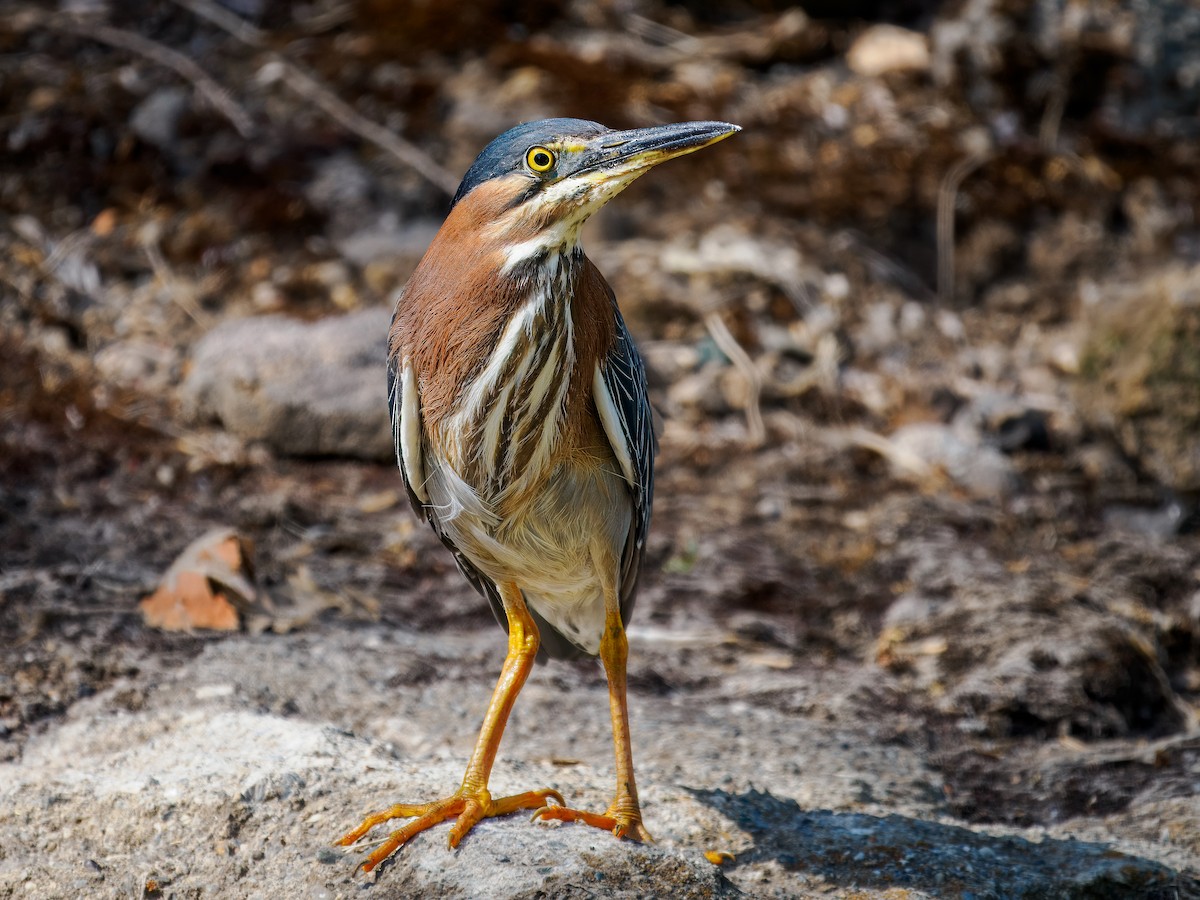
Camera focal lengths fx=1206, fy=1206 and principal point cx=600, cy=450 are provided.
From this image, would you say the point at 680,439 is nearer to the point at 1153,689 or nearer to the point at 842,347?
the point at 842,347

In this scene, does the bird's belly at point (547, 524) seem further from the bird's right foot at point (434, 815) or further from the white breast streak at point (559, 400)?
the bird's right foot at point (434, 815)

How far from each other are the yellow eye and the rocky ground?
178 cm

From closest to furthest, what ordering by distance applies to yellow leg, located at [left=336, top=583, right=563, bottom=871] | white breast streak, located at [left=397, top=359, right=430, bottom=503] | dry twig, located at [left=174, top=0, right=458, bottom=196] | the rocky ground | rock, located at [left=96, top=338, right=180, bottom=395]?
yellow leg, located at [left=336, top=583, right=563, bottom=871] < white breast streak, located at [left=397, top=359, right=430, bottom=503] < the rocky ground < rock, located at [left=96, top=338, right=180, bottom=395] < dry twig, located at [left=174, top=0, right=458, bottom=196]

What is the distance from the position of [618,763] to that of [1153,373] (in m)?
4.69

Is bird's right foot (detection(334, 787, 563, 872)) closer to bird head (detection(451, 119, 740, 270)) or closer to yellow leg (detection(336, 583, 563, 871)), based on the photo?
yellow leg (detection(336, 583, 563, 871))

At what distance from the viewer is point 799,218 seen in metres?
9.17

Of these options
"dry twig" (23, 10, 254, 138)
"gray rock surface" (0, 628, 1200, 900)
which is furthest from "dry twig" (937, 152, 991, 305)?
"dry twig" (23, 10, 254, 138)

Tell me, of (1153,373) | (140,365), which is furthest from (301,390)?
(1153,373)

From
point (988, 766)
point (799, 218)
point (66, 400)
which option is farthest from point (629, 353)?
point (799, 218)

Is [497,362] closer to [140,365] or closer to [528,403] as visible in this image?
[528,403]

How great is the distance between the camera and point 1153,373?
6801mm

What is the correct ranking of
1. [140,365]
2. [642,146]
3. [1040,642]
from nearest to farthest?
[642,146], [1040,642], [140,365]

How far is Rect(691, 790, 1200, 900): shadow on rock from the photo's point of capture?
3424 mm

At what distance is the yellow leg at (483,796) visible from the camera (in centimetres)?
325
